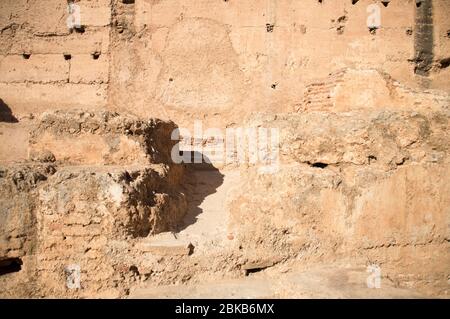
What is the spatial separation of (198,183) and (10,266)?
105 inches

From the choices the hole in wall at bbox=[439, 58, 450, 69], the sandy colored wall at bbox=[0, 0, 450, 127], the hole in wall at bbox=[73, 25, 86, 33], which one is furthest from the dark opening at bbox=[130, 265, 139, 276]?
the hole in wall at bbox=[439, 58, 450, 69]

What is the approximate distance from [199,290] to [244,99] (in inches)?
201

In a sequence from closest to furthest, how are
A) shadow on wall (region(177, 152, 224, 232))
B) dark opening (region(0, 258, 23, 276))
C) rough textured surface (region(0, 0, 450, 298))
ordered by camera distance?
rough textured surface (region(0, 0, 450, 298)) < dark opening (region(0, 258, 23, 276)) < shadow on wall (region(177, 152, 224, 232))

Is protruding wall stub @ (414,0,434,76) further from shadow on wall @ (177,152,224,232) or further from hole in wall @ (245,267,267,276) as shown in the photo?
hole in wall @ (245,267,267,276)

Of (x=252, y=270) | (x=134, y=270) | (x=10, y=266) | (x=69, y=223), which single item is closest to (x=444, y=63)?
(x=252, y=270)

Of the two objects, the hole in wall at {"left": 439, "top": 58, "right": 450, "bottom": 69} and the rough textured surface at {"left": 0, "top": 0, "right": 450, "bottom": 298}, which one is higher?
the hole in wall at {"left": 439, "top": 58, "right": 450, "bottom": 69}

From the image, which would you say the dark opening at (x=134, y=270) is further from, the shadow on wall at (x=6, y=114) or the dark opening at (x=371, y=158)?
the shadow on wall at (x=6, y=114)

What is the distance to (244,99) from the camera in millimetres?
7582

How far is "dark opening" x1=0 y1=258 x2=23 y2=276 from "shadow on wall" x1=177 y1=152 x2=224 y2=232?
1.52m

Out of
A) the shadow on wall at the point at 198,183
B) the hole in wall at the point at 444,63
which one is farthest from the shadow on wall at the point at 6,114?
the hole in wall at the point at 444,63

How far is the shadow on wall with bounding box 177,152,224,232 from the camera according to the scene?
181 inches

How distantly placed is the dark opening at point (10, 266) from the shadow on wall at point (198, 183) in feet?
5.00

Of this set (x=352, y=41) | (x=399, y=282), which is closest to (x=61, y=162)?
(x=399, y=282)

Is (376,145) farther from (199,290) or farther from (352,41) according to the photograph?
(352,41)
